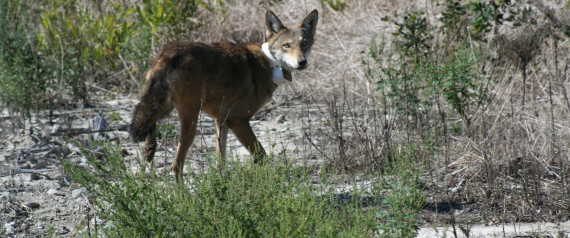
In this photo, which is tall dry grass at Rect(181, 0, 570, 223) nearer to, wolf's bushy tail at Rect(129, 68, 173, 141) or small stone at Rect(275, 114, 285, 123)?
small stone at Rect(275, 114, 285, 123)

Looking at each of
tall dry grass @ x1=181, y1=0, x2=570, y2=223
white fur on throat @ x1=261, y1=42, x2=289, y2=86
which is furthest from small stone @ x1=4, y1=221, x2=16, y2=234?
white fur on throat @ x1=261, y1=42, x2=289, y2=86

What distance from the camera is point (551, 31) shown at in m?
8.32

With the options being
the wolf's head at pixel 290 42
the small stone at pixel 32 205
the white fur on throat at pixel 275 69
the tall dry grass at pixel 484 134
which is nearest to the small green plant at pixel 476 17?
the tall dry grass at pixel 484 134

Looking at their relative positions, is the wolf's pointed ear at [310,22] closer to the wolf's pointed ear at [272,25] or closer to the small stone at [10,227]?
the wolf's pointed ear at [272,25]

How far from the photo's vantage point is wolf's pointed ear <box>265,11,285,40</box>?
7520mm

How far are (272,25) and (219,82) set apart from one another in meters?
1.25

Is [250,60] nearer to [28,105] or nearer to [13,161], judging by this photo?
[13,161]

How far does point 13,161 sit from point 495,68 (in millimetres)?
5184

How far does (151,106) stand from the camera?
5887 millimetres

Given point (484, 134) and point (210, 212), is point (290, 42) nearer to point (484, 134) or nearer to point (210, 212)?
point (484, 134)

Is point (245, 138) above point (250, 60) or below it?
below

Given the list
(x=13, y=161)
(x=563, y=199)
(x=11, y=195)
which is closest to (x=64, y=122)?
(x=13, y=161)

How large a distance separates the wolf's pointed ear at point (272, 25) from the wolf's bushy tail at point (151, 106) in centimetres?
173

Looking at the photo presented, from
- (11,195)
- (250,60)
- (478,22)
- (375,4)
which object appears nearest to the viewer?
(11,195)
